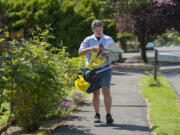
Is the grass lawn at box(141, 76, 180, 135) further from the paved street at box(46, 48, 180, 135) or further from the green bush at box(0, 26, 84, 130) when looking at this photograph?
the green bush at box(0, 26, 84, 130)

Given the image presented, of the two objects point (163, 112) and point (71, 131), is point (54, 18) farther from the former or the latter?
point (71, 131)

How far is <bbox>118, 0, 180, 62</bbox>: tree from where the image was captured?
21828 millimetres

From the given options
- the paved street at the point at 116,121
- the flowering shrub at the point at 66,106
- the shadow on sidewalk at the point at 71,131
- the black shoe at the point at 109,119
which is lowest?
the paved street at the point at 116,121

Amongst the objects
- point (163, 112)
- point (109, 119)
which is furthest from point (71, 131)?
point (163, 112)


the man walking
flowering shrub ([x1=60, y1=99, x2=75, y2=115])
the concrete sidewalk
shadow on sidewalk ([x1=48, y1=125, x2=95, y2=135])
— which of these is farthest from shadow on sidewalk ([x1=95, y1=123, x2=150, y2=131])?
flowering shrub ([x1=60, y1=99, x2=75, y2=115])

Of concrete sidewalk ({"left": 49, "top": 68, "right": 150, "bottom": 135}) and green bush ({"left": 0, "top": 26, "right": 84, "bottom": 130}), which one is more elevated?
green bush ({"left": 0, "top": 26, "right": 84, "bottom": 130})

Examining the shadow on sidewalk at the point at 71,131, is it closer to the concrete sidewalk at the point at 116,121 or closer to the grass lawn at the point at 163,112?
the concrete sidewalk at the point at 116,121

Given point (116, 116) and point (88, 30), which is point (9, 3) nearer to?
point (88, 30)

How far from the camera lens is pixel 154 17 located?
72.1ft

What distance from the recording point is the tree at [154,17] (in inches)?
859

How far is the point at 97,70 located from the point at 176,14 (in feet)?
55.4

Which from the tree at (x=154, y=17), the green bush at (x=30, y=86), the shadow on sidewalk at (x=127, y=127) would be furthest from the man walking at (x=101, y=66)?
the tree at (x=154, y=17)

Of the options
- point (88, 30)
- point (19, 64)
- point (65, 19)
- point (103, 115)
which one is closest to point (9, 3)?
point (65, 19)

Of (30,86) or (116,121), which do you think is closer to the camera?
(30,86)
